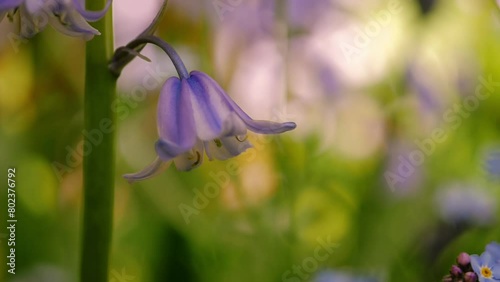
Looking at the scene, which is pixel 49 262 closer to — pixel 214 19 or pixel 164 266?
pixel 164 266

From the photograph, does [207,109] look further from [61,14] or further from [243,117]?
[61,14]

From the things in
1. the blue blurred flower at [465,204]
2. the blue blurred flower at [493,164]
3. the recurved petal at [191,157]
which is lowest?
the blue blurred flower at [465,204]

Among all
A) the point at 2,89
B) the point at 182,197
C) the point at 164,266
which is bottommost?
the point at 164,266

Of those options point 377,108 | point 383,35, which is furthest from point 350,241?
point 383,35

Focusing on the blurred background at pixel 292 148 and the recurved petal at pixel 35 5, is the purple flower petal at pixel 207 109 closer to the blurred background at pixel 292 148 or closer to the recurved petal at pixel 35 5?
the recurved petal at pixel 35 5

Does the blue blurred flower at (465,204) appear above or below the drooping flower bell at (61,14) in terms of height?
below

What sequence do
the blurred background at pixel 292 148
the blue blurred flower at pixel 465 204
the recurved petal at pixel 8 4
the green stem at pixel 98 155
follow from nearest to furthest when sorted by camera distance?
the recurved petal at pixel 8 4 → the green stem at pixel 98 155 → the blurred background at pixel 292 148 → the blue blurred flower at pixel 465 204

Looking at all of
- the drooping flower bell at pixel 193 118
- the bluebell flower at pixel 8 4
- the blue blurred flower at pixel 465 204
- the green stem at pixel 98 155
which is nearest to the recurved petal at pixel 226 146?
the drooping flower bell at pixel 193 118
